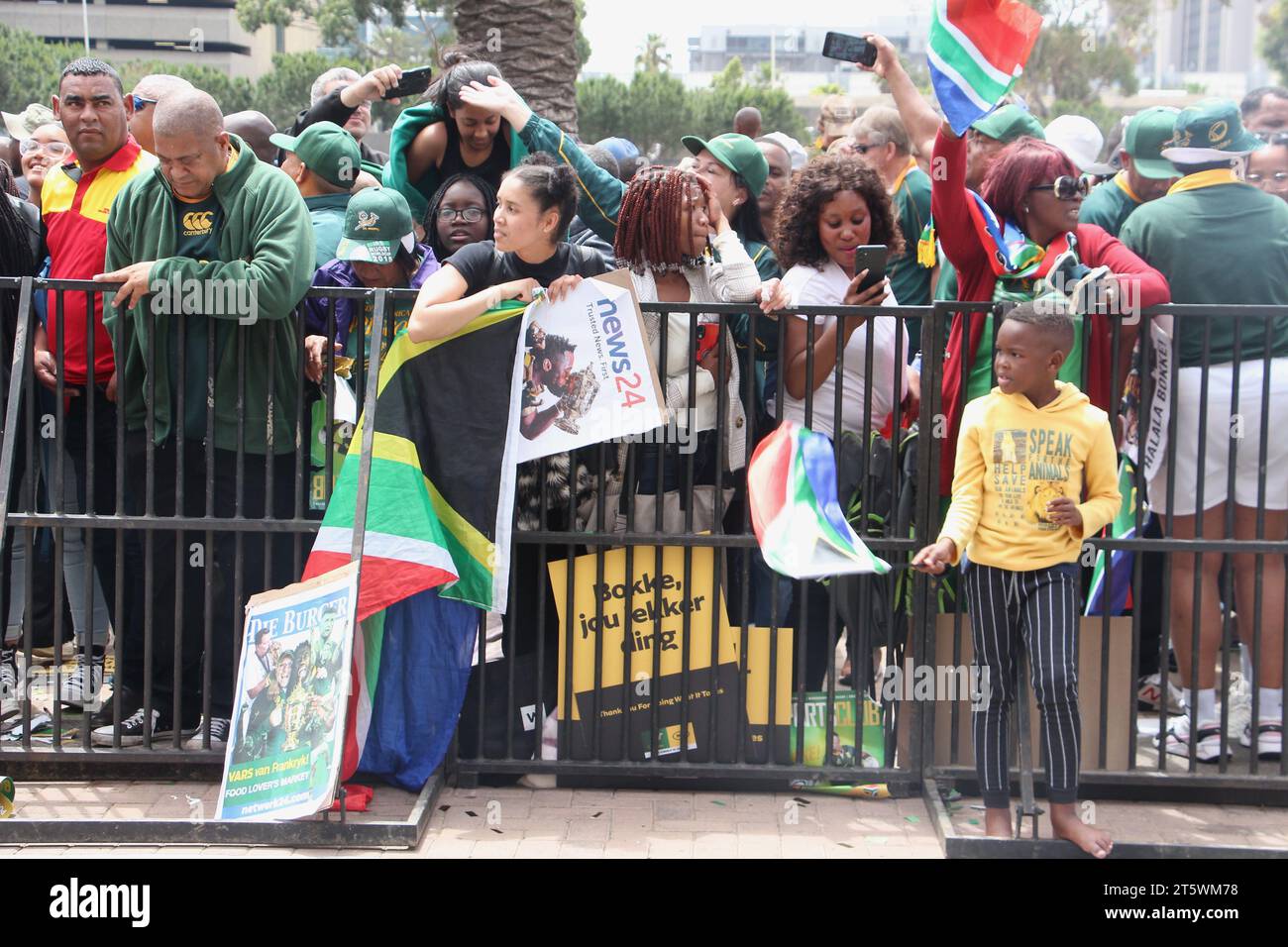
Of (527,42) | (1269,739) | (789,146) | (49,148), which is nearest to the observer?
(1269,739)

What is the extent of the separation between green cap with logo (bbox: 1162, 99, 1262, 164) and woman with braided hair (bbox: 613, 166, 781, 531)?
1.85m

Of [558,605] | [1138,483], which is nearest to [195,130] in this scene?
[558,605]

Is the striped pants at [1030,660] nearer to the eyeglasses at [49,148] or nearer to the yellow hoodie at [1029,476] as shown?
the yellow hoodie at [1029,476]

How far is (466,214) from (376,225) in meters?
0.48

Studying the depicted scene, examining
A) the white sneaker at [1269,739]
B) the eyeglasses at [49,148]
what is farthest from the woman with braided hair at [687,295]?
the eyeglasses at [49,148]

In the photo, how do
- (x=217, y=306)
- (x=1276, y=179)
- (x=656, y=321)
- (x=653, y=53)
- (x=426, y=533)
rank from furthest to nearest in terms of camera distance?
(x=653, y=53) → (x=1276, y=179) → (x=656, y=321) → (x=217, y=306) → (x=426, y=533)

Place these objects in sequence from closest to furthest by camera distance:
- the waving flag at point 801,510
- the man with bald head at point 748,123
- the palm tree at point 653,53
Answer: the waving flag at point 801,510
the man with bald head at point 748,123
the palm tree at point 653,53

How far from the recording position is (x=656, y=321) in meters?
5.16

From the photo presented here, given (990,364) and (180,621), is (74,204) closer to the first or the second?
(180,621)

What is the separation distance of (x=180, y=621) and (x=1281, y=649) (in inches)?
160

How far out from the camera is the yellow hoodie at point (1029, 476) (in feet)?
14.9

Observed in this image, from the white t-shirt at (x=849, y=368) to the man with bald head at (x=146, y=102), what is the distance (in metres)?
2.64

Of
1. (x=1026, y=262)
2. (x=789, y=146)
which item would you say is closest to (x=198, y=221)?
(x=1026, y=262)

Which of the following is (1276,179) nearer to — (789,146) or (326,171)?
(789,146)
